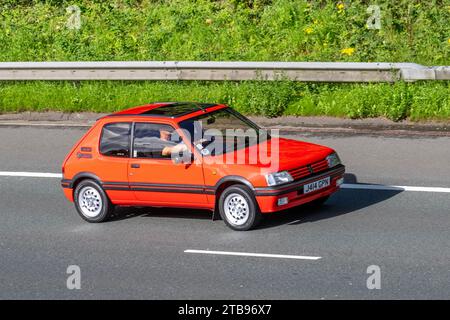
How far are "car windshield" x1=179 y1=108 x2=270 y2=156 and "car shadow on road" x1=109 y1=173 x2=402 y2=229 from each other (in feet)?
3.44

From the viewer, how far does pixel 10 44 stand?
2484 cm

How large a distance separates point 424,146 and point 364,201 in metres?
3.04

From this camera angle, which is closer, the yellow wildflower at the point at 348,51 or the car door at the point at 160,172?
the car door at the point at 160,172

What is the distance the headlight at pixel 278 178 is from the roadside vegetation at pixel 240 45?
593 centimetres

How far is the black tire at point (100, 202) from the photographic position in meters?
14.8

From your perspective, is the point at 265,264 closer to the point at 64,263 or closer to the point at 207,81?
the point at 64,263

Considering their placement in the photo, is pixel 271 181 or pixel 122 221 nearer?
pixel 271 181

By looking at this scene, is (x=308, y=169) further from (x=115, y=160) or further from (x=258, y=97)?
(x=258, y=97)

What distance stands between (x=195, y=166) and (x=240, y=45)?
30.5 feet

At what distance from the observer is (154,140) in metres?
14.5

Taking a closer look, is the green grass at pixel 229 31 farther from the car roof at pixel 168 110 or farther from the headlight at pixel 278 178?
the headlight at pixel 278 178

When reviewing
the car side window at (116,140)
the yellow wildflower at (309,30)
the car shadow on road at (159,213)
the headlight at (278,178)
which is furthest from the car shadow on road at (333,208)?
the yellow wildflower at (309,30)

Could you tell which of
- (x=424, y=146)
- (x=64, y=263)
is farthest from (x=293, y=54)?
(x=64, y=263)

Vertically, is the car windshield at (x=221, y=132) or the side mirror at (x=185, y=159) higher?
the car windshield at (x=221, y=132)
